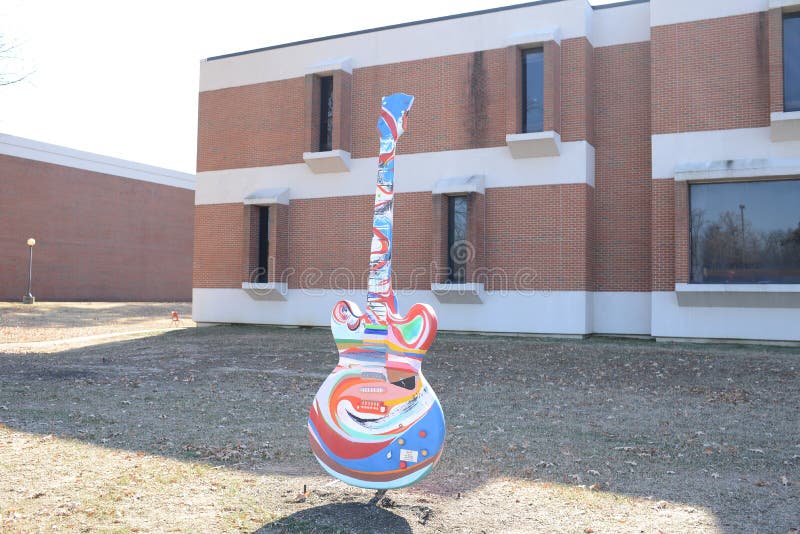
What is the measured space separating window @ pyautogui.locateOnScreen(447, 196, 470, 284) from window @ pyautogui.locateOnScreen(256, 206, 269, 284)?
6.52 m

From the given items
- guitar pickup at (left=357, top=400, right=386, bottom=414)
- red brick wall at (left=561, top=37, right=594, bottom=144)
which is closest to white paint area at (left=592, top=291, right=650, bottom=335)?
red brick wall at (left=561, top=37, right=594, bottom=144)

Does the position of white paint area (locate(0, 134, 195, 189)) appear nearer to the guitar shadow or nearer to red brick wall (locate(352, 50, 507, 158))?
red brick wall (locate(352, 50, 507, 158))

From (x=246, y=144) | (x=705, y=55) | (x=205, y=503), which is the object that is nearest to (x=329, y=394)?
(x=205, y=503)

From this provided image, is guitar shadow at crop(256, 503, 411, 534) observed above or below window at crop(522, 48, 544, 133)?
below

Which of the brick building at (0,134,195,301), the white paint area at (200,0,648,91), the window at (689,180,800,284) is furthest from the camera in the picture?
the brick building at (0,134,195,301)

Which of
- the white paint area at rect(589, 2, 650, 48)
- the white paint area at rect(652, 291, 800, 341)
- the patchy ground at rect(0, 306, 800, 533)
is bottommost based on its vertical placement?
the patchy ground at rect(0, 306, 800, 533)

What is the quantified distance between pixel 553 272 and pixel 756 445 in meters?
10.6

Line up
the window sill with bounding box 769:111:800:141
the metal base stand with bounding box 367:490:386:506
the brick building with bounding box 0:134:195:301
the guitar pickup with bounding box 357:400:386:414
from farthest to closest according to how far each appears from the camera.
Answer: the brick building with bounding box 0:134:195:301 → the window sill with bounding box 769:111:800:141 → the metal base stand with bounding box 367:490:386:506 → the guitar pickup with bounding box 357:400:386:414

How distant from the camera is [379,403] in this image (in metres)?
5.82

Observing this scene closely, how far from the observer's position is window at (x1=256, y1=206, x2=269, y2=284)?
905 inches

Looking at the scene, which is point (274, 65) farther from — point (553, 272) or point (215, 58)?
point (553, 272)

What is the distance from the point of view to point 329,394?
6043 mm

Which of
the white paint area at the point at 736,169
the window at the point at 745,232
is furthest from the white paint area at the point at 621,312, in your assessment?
the white paint area at the point at 736,169

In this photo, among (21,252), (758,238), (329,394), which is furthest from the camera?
(21,252)
